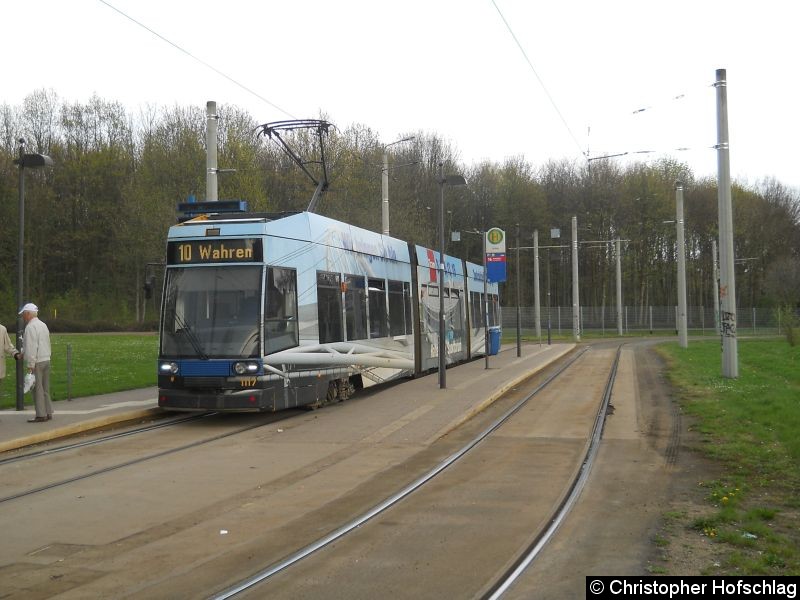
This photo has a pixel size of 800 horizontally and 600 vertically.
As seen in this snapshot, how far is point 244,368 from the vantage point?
1288 cm

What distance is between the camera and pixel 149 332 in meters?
55.9

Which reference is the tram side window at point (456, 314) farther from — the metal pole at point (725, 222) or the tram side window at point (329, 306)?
the tram side window at point (329, 306)

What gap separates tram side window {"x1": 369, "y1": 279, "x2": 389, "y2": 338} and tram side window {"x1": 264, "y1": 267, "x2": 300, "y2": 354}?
A: 12.1 ft

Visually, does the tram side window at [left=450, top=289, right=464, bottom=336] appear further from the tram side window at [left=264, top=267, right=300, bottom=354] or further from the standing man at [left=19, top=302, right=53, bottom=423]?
the standing man at [left=19, top=302, right=53, bottom=423]

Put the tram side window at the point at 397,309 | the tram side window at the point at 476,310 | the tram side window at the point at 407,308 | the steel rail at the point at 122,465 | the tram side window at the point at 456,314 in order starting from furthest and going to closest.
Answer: the tram side window at the point at 476,310, the tram side window at the point at 456,314, the tram side window at the point at 407,308, the tram side window at the point at 397,309, the steel rail at the point at 122,465

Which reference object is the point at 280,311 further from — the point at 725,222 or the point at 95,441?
the point at 725,222

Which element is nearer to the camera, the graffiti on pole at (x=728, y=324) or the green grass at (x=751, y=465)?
the green grass at (x=751, y=465)

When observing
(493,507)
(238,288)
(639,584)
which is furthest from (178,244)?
(639,584)

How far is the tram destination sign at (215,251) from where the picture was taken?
1326cm

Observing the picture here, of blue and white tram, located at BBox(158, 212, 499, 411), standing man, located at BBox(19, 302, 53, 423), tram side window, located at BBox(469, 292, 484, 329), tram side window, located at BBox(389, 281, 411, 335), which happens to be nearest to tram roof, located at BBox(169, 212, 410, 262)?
blue and white tram, located at BBox(158, 212, 499, 411)

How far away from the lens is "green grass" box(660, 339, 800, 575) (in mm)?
6047

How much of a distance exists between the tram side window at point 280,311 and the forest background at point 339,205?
2482 centimetres

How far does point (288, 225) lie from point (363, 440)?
4.19m

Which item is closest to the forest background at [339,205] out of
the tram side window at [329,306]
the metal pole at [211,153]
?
the metal pole at [211,153]
